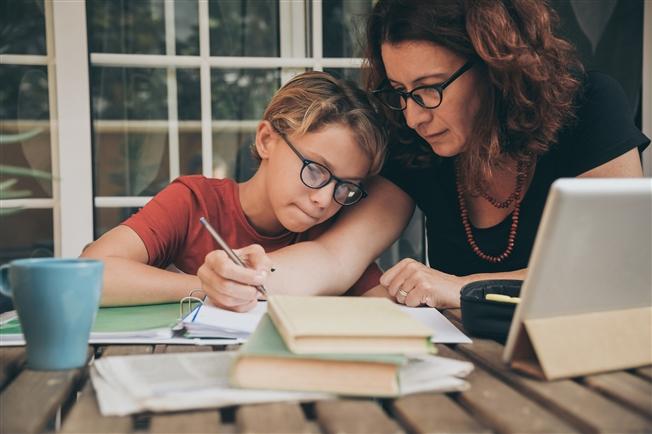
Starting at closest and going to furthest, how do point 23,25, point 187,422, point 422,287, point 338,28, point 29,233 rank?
point 187,422, point 422,287, point 23,25, point 29,233, point 338,28

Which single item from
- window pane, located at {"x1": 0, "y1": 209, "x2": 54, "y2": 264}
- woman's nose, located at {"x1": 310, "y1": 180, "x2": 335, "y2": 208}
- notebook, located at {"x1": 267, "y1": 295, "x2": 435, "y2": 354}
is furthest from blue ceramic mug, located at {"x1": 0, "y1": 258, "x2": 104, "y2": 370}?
window pane, located at {"x1": 0, "y1": 209, "x2": 54, "y2": 264}

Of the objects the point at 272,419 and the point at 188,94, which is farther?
the point at 188,94

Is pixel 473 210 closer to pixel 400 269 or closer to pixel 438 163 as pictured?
pixel 438 163

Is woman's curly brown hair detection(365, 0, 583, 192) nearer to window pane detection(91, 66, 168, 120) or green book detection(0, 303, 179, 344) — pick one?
green book detection(0, 303, 179, 344)

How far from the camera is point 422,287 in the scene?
1374mm

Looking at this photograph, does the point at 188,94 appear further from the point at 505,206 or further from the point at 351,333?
the point at 351,333

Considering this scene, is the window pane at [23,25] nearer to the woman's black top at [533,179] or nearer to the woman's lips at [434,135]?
the woman's black top at [533,179]

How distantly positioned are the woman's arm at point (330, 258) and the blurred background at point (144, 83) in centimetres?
107

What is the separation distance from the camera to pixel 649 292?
3.20 feet

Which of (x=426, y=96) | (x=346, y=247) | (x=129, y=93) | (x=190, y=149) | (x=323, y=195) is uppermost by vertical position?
(x=129, y=93)

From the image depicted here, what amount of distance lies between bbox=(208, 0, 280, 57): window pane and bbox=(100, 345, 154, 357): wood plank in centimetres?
188

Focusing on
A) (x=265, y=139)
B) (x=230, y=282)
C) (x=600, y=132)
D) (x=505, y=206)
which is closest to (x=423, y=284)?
(x=230, y=282)

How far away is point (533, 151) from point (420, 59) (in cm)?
34

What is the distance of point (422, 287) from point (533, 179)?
51 cm
